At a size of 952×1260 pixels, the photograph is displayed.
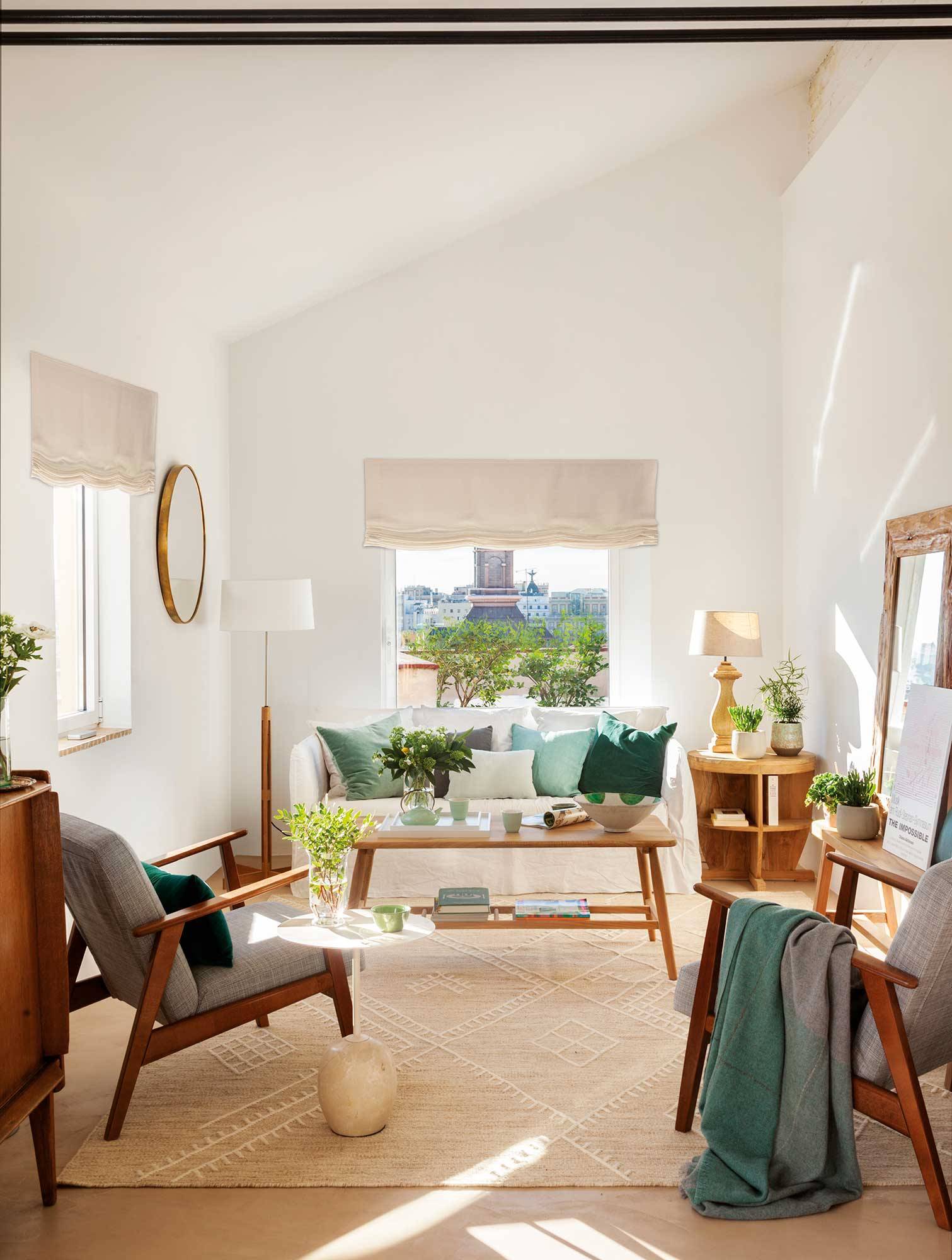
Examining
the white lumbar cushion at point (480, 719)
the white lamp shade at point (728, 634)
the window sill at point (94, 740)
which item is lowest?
the white lumbar cushion at point (480, 719)

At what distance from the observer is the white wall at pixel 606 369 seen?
5941 mm

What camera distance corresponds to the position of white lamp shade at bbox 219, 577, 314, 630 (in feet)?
17.3

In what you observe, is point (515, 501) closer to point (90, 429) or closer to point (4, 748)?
point (90, 429)

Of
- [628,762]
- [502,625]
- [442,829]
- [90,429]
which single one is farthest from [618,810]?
[90,429]

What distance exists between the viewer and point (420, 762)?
14.0 ft

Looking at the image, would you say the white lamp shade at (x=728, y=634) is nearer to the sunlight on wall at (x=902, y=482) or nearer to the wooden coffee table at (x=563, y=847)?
the sunlight on wall at (x=902, y=482)

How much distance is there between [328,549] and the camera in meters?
6.04

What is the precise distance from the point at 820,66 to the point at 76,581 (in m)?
4.69

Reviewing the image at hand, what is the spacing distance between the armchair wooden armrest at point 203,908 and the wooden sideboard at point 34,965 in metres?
0.22

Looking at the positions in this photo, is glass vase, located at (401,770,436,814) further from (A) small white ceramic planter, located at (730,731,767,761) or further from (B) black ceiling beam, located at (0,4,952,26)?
(B) black ceiling beam, located at (0,4,952,26)

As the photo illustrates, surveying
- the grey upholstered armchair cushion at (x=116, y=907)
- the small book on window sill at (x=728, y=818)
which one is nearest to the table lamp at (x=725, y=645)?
the small book on window sill at (x=728, y=818)

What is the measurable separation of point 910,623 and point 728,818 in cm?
161

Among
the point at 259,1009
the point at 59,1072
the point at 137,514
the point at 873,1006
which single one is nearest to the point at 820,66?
the point at 137,514

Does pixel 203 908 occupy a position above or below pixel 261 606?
below
